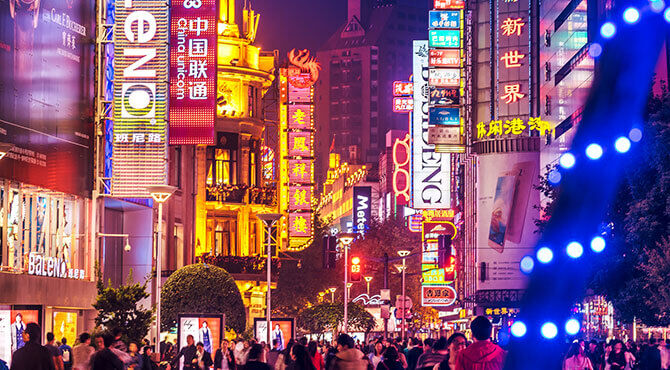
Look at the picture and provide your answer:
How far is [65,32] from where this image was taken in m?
35.9

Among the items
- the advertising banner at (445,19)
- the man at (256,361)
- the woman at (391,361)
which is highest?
the advertising banner at (445,19)

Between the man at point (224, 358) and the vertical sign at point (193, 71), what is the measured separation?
19.0 m

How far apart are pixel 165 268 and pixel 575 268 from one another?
48.2 meters

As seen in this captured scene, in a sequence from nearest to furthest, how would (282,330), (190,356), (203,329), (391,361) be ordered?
(391,361)
(190,356)
(203,329)
(282,330)

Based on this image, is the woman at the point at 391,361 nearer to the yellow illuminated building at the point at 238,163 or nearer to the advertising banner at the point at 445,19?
the yellow illuminated building at the point at 238,163

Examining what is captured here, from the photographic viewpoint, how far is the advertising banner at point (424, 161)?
86.5 m

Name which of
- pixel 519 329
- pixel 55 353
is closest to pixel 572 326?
pixel 519 329

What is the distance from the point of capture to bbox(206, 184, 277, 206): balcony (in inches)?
2382

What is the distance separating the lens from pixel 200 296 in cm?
4331

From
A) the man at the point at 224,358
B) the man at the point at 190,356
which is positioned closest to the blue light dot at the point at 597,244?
the man at the point at 190,356

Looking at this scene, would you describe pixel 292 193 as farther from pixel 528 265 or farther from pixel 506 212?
pixel 528 265

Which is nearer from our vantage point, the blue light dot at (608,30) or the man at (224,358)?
→ the blue light dot at (608,30)

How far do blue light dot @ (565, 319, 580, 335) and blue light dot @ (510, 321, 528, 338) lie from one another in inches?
6.7

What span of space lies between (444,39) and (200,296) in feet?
117
